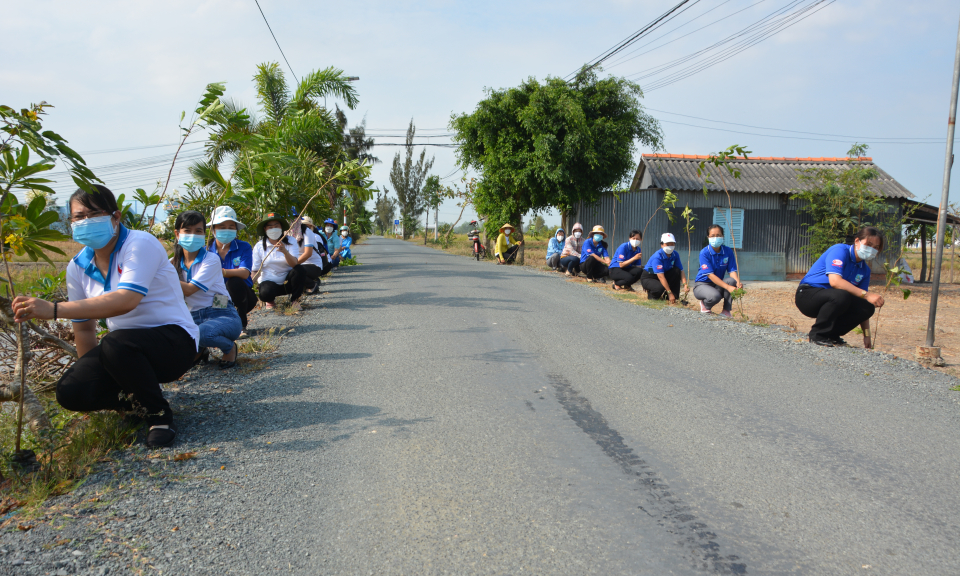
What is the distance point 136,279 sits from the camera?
3.58 meters

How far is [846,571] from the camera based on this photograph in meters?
2.49

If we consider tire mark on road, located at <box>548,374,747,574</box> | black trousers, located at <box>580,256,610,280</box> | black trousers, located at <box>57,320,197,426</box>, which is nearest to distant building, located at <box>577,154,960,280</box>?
black trousers, located at <box>580,256,610,280</box>

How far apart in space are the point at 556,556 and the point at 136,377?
2664 mm

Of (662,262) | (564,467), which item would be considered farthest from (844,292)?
(564,467)

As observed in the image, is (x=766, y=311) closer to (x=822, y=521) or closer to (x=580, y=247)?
(x=580, y=247)

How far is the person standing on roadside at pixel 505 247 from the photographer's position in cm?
2206

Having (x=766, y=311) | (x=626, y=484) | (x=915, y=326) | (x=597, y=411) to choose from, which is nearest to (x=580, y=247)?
(x=766, y=311)

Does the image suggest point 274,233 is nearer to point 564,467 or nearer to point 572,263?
point 564,467

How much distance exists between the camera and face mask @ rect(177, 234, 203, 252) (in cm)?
537

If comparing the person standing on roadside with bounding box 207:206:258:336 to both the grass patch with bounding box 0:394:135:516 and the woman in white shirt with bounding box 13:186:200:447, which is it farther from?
the woman in white shirt with bounding box 13:186:200:447

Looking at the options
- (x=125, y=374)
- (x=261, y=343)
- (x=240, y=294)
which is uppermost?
(x=240, y=294)

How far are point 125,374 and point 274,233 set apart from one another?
5716 mm

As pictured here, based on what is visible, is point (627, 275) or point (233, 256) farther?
point (627, 275)

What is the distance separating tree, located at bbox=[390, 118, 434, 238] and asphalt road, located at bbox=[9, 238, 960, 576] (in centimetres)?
6076
